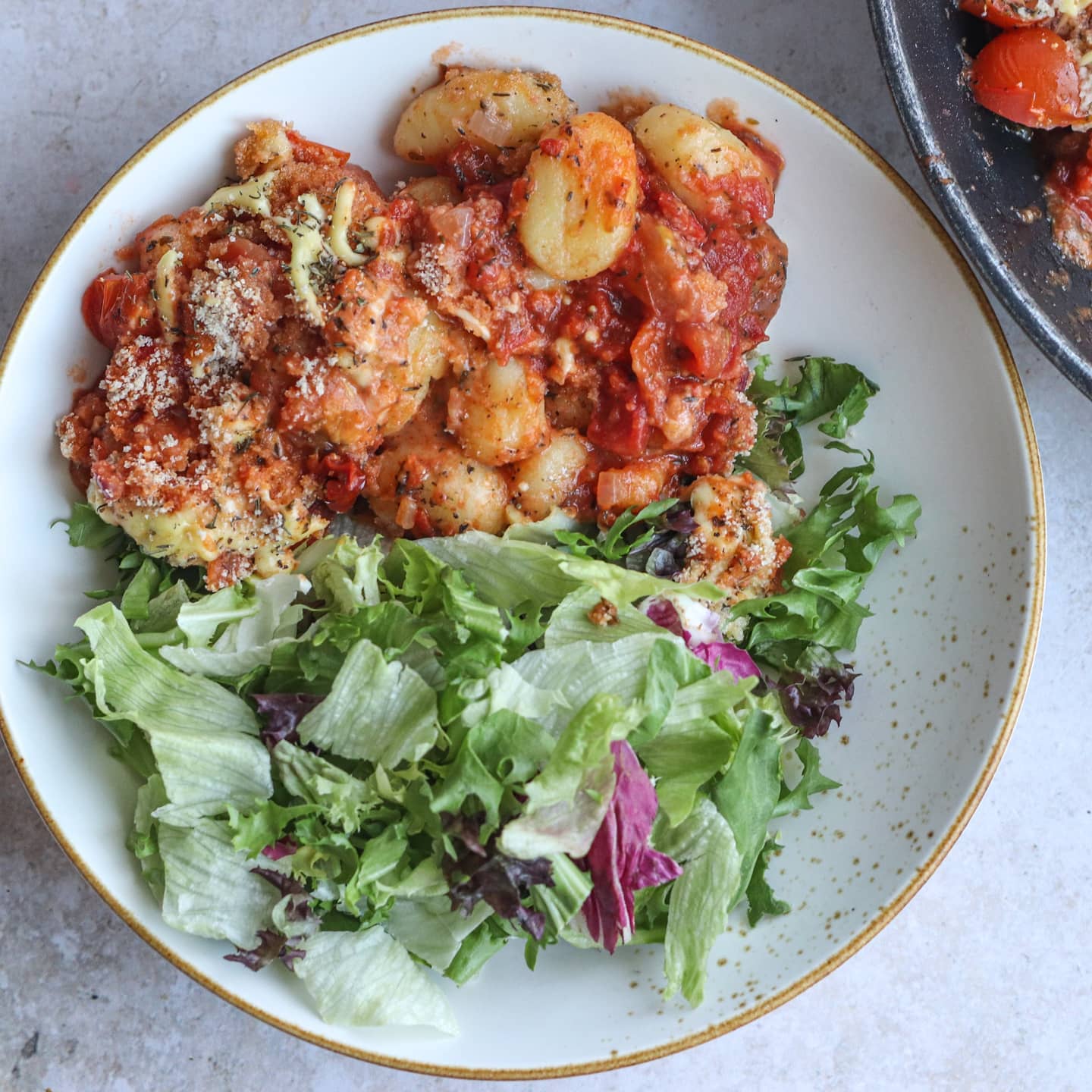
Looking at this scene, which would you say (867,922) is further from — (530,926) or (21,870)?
(21,870)

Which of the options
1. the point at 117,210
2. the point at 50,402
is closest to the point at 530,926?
the point at 50,402

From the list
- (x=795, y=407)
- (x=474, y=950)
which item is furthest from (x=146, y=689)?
(x=795, y=407)

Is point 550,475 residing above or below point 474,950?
above

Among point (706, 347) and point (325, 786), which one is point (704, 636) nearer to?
point (706, 347)

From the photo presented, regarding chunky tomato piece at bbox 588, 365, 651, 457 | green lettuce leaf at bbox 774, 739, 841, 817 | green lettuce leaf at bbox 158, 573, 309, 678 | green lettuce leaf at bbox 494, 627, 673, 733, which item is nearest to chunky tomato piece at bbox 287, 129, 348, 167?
chunky tomato piece at bbox 588, 365, 651, 457

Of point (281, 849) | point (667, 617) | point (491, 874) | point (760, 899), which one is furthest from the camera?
point (760, 899)

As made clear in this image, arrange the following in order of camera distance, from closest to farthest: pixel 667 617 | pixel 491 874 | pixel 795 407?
1. pixel 491 874
2. pixel 667 617
3. pixel 795 407

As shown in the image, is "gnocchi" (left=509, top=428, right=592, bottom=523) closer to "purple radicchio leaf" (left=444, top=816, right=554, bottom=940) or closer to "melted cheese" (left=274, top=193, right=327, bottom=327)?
"melted cheese" (left=274, top=193, right=327, bottom=327)
